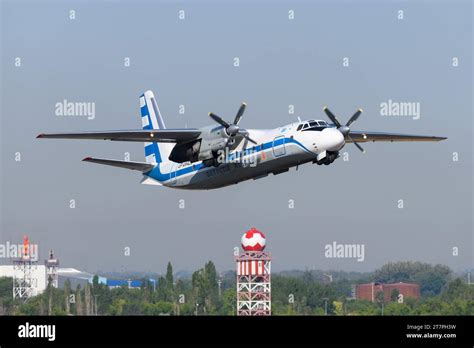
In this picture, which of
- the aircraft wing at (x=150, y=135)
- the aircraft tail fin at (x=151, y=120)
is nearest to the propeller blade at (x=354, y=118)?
the aircraft wing at (x=150, y=135)

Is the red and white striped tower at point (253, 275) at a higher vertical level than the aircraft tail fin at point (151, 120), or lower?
lower

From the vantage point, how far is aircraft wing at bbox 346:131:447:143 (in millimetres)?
56019

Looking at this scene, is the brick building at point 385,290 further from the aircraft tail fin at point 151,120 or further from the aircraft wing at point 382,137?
the aircraft tail fin at point 151,120

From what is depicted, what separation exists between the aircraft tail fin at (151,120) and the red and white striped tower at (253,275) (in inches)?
934

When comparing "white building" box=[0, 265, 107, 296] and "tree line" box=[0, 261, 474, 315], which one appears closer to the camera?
"tree line" box=[0, 261, 474, 315]

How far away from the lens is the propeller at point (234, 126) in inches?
1943
